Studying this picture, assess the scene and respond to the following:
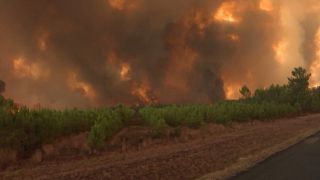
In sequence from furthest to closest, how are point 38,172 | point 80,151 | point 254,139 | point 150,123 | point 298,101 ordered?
point 298,101 < point 150,123 < point 254,139 < point 80,151 < point 38,172

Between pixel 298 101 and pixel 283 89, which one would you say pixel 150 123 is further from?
pixel 283 89

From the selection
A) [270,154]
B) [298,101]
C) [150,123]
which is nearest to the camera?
[270,154]

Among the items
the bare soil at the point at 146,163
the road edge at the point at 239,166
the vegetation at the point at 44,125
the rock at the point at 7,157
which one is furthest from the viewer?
the vegetation at the point at 44,125

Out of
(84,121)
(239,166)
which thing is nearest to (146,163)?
(239,166)

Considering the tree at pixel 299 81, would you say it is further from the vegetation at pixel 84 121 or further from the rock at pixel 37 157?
the rock at pixel 37 157

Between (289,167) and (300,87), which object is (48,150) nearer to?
(289,167)

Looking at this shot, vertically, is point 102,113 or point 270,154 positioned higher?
point 102,113

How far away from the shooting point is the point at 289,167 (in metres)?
17.8

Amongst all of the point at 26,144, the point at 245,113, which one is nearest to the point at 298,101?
the point at 245,113

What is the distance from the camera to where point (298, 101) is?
96.1m

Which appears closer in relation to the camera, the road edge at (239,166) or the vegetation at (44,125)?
the road edge at (239,166)

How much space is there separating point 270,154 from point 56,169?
1004cm

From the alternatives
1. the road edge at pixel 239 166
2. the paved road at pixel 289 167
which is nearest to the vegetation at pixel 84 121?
the road edge at pixel 239 166

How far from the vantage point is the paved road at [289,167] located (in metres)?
15.4
